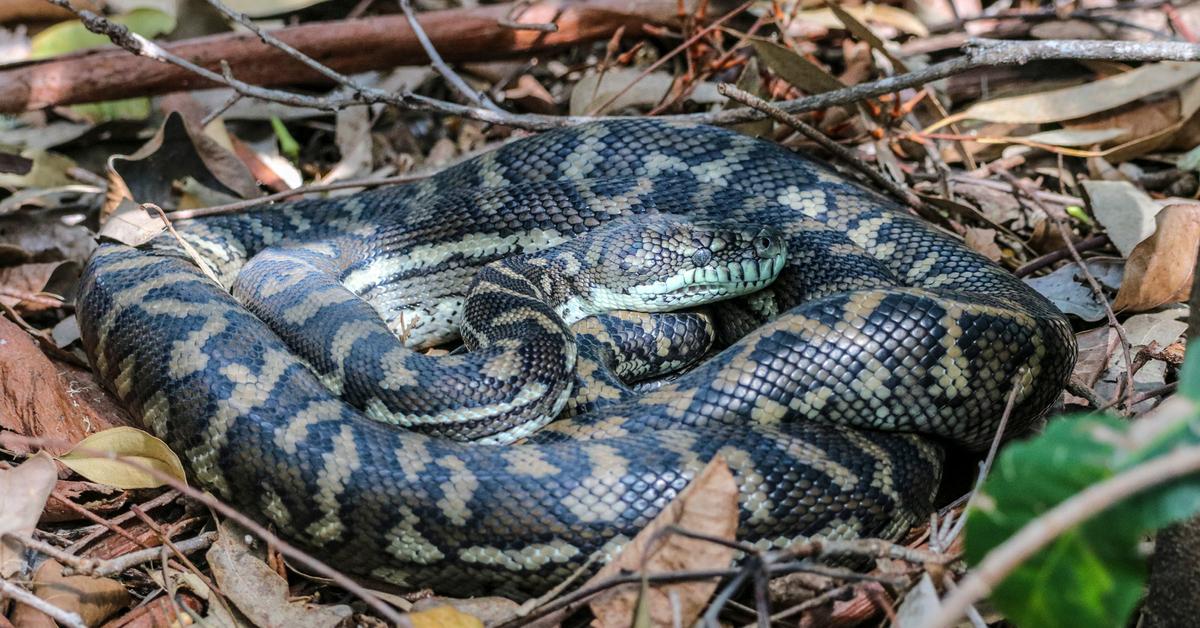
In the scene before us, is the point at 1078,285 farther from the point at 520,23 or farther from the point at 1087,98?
the point at 520,23

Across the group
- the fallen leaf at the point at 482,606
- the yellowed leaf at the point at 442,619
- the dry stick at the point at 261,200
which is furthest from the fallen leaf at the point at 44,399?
the yellowed leaf at the point at 442,619

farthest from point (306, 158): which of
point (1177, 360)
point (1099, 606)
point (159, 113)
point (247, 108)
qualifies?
point (1099, 606)

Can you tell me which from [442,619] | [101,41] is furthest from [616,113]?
[442,619]

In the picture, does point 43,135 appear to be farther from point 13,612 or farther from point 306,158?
point 13,612

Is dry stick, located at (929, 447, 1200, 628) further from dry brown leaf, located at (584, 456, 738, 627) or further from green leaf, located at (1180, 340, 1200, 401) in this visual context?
dry brown leaf, located at (584, 456, 738, 627)

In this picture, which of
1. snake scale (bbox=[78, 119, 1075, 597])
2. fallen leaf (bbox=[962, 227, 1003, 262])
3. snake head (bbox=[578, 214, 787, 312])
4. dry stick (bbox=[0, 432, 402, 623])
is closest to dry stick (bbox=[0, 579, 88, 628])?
dry stick (bbox=[0, 432, 402, 623])
